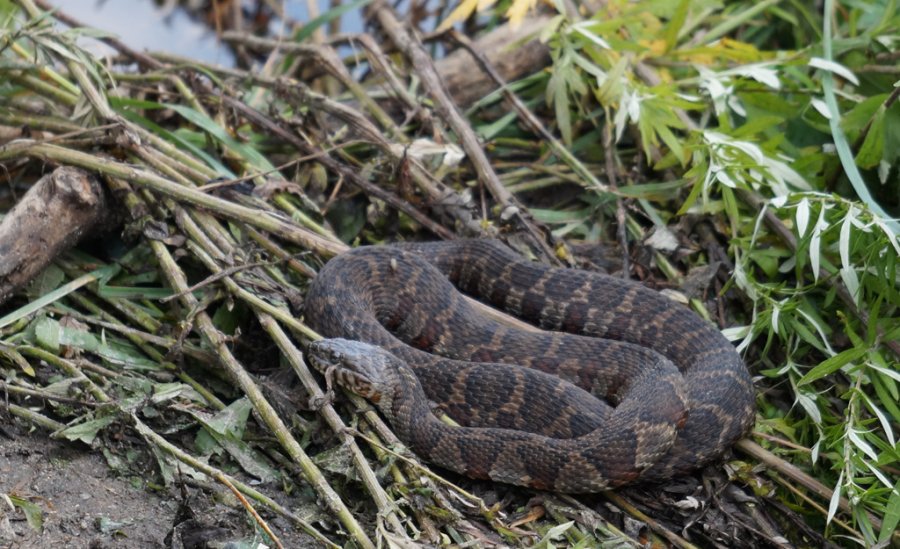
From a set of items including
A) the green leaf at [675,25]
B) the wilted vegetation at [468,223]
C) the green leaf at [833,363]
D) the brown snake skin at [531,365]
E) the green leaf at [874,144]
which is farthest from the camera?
the green leaf at [675,25]

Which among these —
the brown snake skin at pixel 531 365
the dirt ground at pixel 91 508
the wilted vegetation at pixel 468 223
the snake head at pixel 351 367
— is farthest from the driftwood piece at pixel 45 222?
the snake head at pixel 351 367

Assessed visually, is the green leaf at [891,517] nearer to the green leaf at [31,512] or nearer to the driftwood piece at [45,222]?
the green leaf at [31,512]

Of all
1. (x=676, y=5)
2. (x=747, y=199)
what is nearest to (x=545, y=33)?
(x=676, y=5)

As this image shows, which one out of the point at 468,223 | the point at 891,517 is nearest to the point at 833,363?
the point at 891,517

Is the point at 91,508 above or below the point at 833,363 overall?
above

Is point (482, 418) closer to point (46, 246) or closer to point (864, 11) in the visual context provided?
point (46, 246)

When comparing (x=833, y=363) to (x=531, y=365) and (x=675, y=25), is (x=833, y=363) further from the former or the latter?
(x=675, y=25)

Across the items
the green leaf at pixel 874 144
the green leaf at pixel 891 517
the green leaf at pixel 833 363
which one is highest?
the green leaf at pixel 874 144
